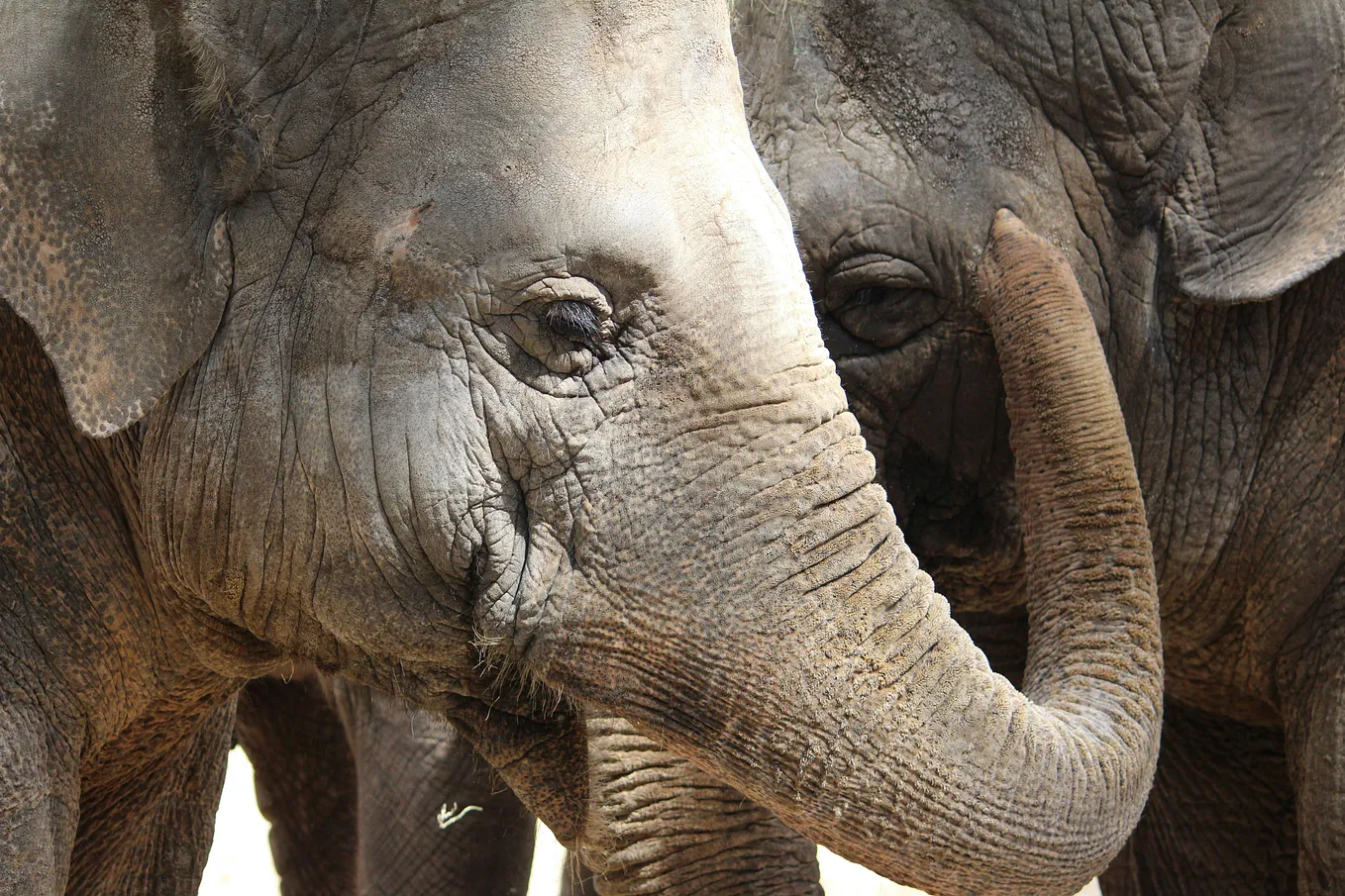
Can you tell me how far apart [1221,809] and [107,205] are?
2549 mm

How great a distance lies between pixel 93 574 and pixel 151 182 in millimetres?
477

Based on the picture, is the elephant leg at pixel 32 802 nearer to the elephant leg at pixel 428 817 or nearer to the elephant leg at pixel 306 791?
the elephant leg at pixel 428 817

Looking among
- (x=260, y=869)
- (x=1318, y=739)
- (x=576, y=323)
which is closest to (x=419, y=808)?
(x=1318, y=739)

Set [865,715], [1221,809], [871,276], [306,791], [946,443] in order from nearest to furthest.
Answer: [865,715] → [871,276] → [946,443] → [1221,809] → [306,791]

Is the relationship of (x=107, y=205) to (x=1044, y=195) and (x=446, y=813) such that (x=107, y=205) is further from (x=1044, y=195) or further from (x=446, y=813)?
(x=446, y=813)

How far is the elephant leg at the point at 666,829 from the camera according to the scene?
262 cm

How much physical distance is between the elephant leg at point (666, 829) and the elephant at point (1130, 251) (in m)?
0.67

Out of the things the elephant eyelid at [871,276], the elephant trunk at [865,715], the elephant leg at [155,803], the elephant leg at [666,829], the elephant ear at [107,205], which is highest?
the elephant eyelid at [871,276]

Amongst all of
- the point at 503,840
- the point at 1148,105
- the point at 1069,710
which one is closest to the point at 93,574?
the point at 1069,710

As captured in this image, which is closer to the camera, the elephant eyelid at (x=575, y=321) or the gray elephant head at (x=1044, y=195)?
the elephant eyelid at (x=575, y=321)

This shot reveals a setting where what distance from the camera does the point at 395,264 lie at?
1.99 meters

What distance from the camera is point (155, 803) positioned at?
2.69 meters

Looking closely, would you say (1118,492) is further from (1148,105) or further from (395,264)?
(395,264)

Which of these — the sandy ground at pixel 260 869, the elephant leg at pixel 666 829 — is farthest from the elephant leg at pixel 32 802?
the sandy ground at pixel 260 869
